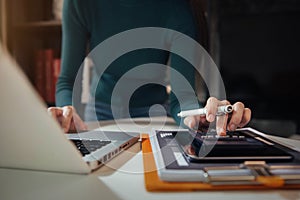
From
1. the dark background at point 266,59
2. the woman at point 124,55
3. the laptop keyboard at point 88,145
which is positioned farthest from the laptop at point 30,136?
the dark background at point 266,59

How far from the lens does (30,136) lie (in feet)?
1.05

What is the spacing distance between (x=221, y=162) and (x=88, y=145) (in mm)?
199

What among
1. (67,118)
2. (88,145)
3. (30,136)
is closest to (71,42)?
(67,118)

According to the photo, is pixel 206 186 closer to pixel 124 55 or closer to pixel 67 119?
pixel 67 119

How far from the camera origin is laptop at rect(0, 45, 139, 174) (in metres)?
0.27

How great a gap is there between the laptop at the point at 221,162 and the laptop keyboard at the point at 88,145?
81mm

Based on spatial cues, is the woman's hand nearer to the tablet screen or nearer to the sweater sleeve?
the tablet screen

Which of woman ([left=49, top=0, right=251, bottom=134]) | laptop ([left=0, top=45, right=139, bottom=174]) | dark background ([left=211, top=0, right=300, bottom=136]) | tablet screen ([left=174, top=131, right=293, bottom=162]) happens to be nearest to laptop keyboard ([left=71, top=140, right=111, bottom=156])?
laptop ([left=0, top=45, right=139, bottom=174])

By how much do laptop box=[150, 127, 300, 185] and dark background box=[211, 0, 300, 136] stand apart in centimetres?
129

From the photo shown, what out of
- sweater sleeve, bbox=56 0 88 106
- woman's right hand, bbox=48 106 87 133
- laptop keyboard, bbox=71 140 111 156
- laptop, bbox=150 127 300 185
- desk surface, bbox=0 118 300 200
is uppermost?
sweater sleeve, bbox=56 0 88 106

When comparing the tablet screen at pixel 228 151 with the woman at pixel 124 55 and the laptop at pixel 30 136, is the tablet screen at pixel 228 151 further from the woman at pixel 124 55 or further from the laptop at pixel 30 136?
the woman at pixel 124 55

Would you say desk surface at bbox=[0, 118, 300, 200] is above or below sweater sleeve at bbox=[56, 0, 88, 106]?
below

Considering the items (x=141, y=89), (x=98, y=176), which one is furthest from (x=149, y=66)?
(x=98, y=176)

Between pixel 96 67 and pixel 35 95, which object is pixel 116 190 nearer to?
pixel 35 95
